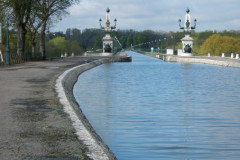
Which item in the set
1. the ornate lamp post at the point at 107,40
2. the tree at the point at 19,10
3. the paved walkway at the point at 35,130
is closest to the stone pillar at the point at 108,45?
the ornate lamp post at the point at 107,40

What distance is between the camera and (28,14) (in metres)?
52.2

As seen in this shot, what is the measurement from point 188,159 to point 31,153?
359 centimetres

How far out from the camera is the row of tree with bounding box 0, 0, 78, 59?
4897 cm

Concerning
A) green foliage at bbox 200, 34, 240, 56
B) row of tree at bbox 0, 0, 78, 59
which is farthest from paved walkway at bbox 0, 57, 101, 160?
green foliage at bbox 200, 34, 240, 56

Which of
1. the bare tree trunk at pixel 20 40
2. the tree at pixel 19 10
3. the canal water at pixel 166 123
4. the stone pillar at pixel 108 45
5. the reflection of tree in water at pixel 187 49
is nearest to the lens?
the canal water at pixel 166 123

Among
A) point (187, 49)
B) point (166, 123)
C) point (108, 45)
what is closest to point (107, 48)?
point (108, 45)

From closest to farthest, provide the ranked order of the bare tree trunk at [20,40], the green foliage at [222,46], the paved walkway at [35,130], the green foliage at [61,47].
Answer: the paved walkway at [35,130]
the bare tree trunk at [20,40]
the green foliage at [222,46]
the green foliage at [61,47]

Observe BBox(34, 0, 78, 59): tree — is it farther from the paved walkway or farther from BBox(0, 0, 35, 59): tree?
the paved walkway

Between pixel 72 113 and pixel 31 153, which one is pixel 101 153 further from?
pixel 72 113

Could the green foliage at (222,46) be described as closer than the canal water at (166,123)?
No

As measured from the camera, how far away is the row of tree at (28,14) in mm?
48975

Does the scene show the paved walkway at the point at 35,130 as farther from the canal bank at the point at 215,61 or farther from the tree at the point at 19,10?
the canal bank at the point at 215,61

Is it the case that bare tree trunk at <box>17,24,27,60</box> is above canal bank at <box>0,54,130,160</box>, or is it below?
above

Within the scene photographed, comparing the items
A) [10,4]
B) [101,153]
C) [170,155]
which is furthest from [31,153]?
[10,4]
